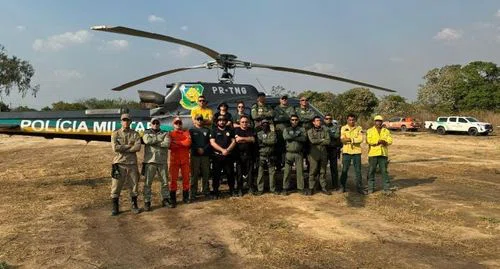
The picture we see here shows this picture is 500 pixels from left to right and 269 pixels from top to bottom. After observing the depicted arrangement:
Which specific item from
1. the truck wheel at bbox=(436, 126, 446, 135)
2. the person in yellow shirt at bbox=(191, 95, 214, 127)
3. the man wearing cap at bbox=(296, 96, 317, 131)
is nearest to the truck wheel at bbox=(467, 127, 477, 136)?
the truck wheel at bbox=(436, 126, 446, 135)

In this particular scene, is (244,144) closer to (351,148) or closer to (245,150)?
(245,150)

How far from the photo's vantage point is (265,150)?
27.3 ft

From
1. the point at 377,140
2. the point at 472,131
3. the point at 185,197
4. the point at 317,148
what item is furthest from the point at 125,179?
the point at 472,131

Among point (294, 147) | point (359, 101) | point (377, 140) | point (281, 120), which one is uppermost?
point (359, 101)

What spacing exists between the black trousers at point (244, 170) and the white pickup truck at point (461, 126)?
27.8m

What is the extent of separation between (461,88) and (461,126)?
2036cm

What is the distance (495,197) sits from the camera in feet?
27.9

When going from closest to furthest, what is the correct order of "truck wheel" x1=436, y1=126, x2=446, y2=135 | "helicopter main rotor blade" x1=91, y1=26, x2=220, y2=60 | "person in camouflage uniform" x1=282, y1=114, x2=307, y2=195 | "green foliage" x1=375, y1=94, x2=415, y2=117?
"helicopter main rotor blade" x1=91, y1=26, x2=220, y2=60
"person in camouflage uniform" x1=282, y1=114, x2=307, y2=195
"truck wheel" x1=436, y1=126, x2=446, y2=135
"green foliage" x1=375, y1=94, x2=415, y2=117

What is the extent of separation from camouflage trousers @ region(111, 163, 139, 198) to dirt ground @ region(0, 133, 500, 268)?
392mm

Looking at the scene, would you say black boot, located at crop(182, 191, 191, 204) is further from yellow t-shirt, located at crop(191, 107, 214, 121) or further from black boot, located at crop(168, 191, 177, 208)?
yellow t-shirt, located at crop(191, 107, 214, 121)

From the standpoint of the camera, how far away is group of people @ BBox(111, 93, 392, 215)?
7562 millimetres

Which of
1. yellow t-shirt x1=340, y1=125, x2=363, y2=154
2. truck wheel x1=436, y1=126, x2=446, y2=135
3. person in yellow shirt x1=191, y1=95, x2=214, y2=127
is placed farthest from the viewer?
truck wheel x1=436, y1=126, x2=446, y2=135

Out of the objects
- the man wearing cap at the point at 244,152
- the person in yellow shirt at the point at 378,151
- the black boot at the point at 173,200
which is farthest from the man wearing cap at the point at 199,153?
the person in yellow shirt at the point at 378,151

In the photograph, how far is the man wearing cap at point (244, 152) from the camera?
26.9 feet
